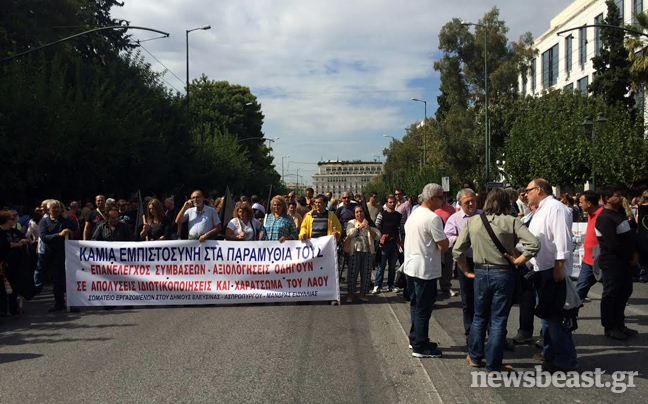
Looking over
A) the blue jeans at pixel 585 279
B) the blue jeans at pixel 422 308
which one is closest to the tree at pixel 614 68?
the blue jeans at pixel 585 279

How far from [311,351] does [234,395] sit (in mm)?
1700

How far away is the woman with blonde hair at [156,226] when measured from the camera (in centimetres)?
1122

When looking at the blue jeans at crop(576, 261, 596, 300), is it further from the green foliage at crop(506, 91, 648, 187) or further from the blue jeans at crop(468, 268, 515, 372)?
the green foliage at crop(506, 91, 648, 187)

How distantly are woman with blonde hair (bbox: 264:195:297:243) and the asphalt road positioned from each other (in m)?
1.27

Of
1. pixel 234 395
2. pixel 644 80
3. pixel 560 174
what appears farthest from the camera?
pixel 560 174

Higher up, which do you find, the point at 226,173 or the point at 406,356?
the point at 226,173

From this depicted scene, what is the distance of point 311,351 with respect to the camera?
23.3 ft

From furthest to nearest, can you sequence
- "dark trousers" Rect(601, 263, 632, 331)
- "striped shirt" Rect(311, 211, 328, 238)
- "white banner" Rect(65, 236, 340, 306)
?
1. "striped shirt" Rect(311, 211, 328, 238)
2. "white banner" Rect(65, 236, 340, 306)
3. "dark trousers" Rect(601, 263, 632, 331)

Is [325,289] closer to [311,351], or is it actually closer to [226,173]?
[311,351]

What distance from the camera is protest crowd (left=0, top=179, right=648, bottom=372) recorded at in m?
6.03

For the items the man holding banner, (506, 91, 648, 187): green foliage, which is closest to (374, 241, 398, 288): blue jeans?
the man holding banner

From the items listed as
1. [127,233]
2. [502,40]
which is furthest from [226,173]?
[127,233]

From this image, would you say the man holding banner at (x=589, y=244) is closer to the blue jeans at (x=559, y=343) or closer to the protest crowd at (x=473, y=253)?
the protest crowd at (x=473, y=253)

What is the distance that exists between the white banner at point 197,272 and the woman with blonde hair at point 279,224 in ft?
0.75
